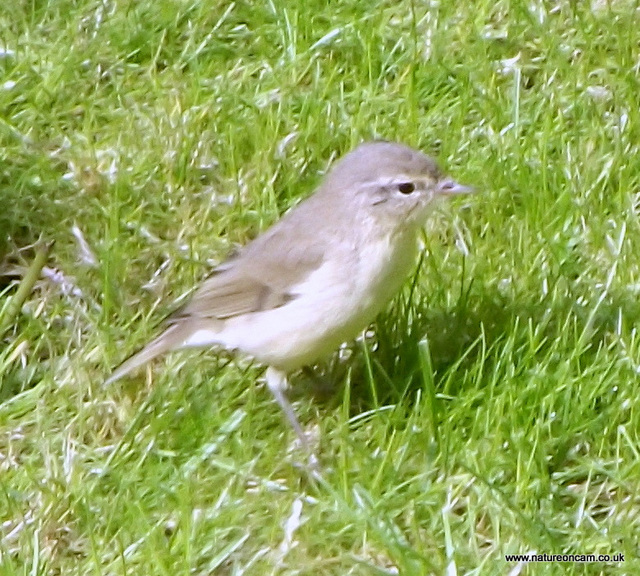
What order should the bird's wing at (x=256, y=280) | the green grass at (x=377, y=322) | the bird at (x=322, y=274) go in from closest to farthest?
the green grass at (x=377, y=322) < the bird at (x=322, y=274) < the bird's wing at (x=256, y=280)

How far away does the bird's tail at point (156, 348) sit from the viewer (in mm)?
4531

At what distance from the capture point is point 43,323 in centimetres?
495

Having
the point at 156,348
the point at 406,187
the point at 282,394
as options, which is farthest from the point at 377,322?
the point at 156,348

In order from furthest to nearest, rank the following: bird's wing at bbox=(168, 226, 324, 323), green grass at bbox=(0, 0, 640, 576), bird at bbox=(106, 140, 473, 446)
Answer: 1. bird's wing at bbox=(168, 226, 324, 323)
2. bird at bbox=(106, 140, 473, 446)
3. green grass at bbox=(0, 0, 640, 576)

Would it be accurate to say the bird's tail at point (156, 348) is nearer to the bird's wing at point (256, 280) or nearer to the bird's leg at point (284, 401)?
the bird's wing at point (256, 280)

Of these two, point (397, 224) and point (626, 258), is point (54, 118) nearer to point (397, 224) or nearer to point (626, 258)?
point (397, 224)

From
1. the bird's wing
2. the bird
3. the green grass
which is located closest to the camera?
the green grass

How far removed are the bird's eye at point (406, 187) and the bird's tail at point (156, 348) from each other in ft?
2.93

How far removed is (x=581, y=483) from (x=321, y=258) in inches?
44.1

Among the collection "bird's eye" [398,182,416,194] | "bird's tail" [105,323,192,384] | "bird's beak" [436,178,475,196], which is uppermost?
"bird's eye" [398,182,416,194]

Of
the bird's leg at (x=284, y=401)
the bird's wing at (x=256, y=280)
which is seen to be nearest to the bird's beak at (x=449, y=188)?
the bird's wing at (x=256, y=280)

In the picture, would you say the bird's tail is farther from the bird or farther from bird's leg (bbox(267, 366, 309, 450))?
bird's leg (bbox(267, 366, 309, 450))

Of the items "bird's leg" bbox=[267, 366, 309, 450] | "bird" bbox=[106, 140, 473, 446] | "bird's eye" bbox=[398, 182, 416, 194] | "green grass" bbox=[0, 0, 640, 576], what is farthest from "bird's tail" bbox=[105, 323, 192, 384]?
"bird's eye" bbox=[398, 182, 416, 194]

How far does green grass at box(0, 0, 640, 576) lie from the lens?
13.4 ft
